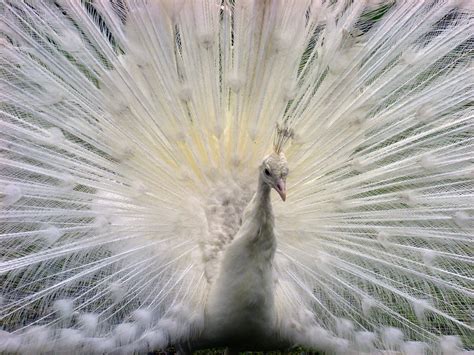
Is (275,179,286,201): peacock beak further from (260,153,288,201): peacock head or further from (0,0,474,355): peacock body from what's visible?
(0,0,474,355): peacock body

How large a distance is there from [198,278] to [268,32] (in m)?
1.15

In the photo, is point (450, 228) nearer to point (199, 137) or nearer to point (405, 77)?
point (405, 77)

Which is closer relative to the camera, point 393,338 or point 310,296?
point 393,338

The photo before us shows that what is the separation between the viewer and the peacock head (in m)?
2.48

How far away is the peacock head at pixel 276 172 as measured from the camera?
97.6 inches

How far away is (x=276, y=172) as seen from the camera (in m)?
2.49

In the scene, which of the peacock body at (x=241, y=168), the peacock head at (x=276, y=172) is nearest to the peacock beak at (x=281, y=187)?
the peacock head at (x=276, y=172)

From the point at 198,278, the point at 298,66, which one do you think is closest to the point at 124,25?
the point at 298,66

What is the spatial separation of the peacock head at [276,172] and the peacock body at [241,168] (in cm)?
28

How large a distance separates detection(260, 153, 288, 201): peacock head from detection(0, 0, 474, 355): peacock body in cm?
28

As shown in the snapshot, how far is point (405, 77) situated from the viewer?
3.15m

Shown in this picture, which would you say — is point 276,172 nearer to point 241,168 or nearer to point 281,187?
point 281,187

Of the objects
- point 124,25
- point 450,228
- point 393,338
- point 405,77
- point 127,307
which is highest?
point 124,25

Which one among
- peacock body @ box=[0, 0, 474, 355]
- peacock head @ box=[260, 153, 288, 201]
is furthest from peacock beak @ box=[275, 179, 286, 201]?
peacock body @ box=[0, 0, 474, 355]
